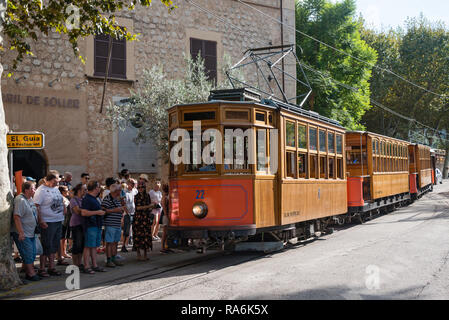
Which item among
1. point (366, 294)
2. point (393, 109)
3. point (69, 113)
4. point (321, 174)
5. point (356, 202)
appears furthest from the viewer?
point (393, 109)

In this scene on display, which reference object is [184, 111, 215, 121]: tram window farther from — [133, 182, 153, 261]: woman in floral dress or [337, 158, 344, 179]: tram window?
[337, 158, 344, 179]: tram window

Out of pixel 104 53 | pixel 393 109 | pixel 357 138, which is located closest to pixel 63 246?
pixel 104 53

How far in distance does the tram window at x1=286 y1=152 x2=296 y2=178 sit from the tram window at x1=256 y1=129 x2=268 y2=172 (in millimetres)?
738

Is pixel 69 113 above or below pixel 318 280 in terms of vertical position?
above

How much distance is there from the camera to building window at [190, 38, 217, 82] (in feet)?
66.1

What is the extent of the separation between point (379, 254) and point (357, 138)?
8.48m

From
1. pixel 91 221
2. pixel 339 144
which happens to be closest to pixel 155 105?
pixel 339 144

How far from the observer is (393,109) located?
4444cm

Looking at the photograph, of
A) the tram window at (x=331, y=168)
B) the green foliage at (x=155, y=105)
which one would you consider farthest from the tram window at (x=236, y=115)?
the green foliage at (x=155, y=105)

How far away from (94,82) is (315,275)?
12.4 m

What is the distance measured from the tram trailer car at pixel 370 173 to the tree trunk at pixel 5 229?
1052 centimetres

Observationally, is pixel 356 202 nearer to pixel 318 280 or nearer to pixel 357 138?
pixel 357 138

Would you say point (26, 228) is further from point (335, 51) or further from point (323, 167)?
point (335, 51)

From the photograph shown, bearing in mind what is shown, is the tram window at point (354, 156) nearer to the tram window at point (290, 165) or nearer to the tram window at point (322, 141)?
the tram window at point (322, 141)
